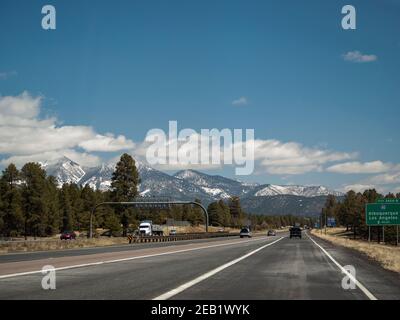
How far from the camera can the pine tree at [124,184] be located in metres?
103

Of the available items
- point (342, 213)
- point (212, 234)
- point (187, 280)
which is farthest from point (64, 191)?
point (187, 280)

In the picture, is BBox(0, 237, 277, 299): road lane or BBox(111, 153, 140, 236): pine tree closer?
→ BBox(0, 237, 277, 299): road lane

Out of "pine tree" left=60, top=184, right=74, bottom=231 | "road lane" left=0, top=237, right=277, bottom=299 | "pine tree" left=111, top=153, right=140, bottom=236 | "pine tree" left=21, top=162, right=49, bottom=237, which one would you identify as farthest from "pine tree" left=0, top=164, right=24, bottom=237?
"road lane" left=0, top=237, right=277, bottom=299

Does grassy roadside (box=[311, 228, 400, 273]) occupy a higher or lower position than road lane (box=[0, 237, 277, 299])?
lower

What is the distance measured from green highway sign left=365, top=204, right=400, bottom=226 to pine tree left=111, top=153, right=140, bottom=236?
5825cm

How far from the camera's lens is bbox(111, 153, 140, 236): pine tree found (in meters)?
103

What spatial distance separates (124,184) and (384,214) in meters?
60.6

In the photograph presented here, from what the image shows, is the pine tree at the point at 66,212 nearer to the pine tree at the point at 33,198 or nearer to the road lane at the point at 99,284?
the pine tree at the point at 33,198

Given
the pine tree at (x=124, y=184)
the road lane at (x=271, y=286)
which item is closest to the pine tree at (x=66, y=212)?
the pine tree at (x=124, y=184)

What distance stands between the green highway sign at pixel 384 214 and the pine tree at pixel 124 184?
2293 inches

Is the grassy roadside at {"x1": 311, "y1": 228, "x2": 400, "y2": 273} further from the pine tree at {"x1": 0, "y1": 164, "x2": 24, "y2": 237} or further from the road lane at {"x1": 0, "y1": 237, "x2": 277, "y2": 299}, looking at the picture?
the pine tree at {"x1": 0, "y1": 164, "x2": 24, "y2": 237}

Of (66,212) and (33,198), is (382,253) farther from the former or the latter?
(66,212)
